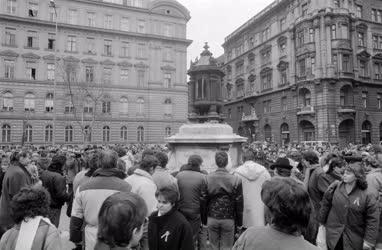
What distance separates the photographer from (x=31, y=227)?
2949mm

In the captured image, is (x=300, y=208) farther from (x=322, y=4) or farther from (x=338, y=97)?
(x=322, y=4)

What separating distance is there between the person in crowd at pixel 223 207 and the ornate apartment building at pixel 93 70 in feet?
108

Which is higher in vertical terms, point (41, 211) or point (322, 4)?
point (322, 4)

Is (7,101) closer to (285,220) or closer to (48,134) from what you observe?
(48,134)

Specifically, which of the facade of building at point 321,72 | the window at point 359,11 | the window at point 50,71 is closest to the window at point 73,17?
the window at point 50,71

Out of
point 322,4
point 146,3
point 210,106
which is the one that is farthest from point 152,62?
point 210,106

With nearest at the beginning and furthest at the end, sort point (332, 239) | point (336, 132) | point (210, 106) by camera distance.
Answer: point (332, 239), point (210, 106), point (336, 132)

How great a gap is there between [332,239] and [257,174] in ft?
6.51

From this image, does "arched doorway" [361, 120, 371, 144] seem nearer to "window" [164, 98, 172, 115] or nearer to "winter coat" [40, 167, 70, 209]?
"window" [164, 98, 172, 115]

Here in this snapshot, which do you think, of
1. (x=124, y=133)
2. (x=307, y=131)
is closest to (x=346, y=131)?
(x=307, y=131)

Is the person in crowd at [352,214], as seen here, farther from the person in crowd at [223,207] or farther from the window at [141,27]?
the window at [141,27]

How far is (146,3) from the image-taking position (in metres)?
47.0

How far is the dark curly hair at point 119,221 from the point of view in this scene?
7.02 ft

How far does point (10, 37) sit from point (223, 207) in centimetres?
4193
